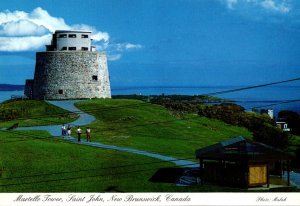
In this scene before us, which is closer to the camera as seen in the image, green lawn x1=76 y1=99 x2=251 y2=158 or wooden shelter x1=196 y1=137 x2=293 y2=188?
wooden shelter x1=196 y1=137 x2=293 y2=188

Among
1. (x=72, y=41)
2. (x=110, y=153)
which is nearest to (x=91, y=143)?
(x=110, y=153)

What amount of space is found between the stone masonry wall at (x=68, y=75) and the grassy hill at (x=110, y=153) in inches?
415

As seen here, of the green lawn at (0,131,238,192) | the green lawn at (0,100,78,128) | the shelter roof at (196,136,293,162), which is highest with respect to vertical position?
the green lawn at (0,100,78,128)

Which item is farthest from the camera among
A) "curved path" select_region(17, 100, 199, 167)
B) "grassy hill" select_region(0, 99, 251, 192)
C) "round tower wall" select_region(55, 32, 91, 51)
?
"round tower wall" select_region(55, 32, 91, 51)

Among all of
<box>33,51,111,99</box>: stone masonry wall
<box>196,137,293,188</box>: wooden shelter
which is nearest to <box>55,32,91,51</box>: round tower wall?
<box>33,51,111,99</box>: stone masonry wall

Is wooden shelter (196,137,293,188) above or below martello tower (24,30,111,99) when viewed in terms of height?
below

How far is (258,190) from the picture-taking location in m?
28.2

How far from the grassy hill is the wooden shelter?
42.2 inches

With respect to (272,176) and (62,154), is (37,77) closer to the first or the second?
(62,154)

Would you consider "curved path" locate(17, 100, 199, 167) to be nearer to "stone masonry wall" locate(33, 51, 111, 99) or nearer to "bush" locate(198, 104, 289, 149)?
"stone masonry wall" locate(33, 51, 111, 99)

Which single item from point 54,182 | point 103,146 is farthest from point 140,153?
point 54,182

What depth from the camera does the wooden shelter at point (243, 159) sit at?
28.8 metres

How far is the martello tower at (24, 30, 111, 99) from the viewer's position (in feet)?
221

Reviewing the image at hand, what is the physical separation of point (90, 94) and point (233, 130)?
83.4 ft
